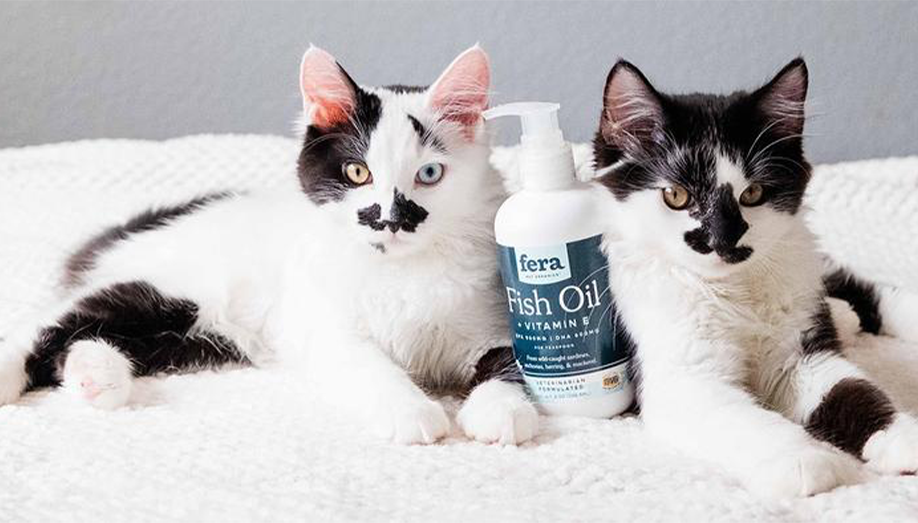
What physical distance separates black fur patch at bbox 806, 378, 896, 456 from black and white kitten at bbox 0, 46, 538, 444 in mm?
312

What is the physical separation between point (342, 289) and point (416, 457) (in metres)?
0.33

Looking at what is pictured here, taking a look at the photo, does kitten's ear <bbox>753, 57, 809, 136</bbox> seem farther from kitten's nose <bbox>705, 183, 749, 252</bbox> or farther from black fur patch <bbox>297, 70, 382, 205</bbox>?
black fur patch <bbox>297, 70, 382, 205</bbox>

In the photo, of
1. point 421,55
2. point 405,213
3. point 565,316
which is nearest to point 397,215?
point 405,213

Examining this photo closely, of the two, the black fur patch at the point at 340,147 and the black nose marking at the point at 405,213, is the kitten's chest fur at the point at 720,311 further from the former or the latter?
the black fur patch at the point at 340,147

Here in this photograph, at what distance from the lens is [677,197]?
113 cm

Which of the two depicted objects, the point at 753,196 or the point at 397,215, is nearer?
the point at 753,196

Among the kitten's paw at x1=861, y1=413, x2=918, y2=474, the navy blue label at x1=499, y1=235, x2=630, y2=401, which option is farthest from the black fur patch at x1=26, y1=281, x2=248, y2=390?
the kitten's paw at x1=861, y1=413, x2=918, y2=474

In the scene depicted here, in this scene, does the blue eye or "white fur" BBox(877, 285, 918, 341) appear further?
"white fur" BBox(877, 285, 918, 341)

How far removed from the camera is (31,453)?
115 centimetres

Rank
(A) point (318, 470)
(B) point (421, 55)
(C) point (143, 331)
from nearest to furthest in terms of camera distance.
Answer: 1. (A) point (318, 470)
2. (C) point (143, 331)
3. (B) point (421, 55)

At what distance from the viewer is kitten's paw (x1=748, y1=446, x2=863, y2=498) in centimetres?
94

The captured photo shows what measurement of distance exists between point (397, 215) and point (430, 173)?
82 mm

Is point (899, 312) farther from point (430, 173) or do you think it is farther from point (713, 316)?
point (430, 173)

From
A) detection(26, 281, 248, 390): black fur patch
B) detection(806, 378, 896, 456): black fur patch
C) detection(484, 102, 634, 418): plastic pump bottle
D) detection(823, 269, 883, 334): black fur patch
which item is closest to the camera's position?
detection(806, 378, 896, 456): black fur patch
